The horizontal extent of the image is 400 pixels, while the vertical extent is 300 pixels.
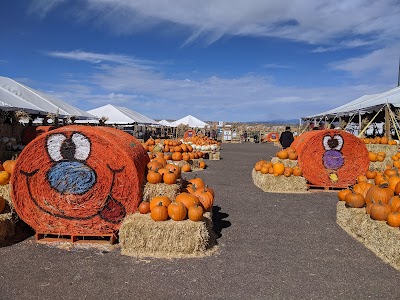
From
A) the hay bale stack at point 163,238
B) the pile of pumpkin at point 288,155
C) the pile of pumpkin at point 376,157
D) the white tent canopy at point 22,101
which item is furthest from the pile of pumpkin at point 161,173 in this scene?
the pile of pumpkin at point 376,157

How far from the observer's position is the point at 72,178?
6.42 metres

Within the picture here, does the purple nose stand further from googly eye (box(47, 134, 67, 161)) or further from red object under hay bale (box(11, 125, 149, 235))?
googly eye (box(47, 134, 67, 161))

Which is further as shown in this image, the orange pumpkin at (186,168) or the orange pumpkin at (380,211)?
the orange pumpkin at (186,168)

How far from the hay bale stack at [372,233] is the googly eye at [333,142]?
4.33 meters

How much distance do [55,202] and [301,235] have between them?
15.4 feet

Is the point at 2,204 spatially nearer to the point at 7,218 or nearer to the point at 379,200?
the point at 7,218

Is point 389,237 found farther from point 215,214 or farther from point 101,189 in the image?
point 101,189

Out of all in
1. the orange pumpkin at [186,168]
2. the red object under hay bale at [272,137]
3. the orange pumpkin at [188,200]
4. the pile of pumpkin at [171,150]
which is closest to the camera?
the orange pumpkin at [188,200]

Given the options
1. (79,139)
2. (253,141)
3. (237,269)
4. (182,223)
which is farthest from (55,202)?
(253,141)

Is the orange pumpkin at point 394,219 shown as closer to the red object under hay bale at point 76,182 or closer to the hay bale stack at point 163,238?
the hay bale stack at point 163,238

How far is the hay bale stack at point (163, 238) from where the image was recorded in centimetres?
582

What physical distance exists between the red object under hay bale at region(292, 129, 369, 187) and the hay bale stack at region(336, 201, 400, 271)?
4.16 metres

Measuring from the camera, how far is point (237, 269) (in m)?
5.33

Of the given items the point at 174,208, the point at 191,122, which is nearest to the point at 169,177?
the point at 174,208
